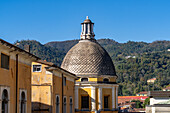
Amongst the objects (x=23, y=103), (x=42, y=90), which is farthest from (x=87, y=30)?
(x=23, y=103)

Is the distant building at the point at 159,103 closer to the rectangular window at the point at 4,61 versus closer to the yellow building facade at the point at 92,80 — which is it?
the rectangular window at the point at 4,61

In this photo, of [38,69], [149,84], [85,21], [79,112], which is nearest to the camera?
[38,69]

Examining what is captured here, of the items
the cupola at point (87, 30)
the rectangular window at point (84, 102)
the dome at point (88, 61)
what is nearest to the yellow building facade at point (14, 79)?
the dome at point (88, 61)

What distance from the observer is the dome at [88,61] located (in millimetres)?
55719

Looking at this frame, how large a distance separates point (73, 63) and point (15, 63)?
105ft

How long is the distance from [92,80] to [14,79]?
1268 inches

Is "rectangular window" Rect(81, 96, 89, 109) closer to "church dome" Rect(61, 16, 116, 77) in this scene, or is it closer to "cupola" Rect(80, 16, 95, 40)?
"church dome" Rect(61, 16, 116, 77)

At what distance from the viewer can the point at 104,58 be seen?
56.8m

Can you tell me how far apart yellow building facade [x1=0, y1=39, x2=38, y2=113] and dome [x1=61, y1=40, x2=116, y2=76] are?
92.2 feet

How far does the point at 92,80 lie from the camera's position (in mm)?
55906

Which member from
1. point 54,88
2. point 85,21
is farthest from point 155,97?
point 85,21

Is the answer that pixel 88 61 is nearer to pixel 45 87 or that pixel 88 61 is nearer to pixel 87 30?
pixel 87 30

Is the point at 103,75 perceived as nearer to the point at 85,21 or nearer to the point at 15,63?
Result: the point at 85,21

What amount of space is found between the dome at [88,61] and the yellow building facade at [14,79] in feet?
92.2
